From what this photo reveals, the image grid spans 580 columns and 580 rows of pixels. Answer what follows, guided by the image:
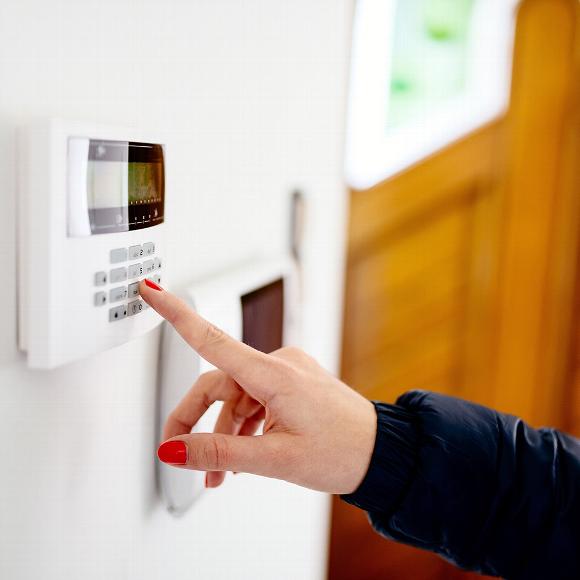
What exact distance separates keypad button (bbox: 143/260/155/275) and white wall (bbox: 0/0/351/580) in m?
0.09

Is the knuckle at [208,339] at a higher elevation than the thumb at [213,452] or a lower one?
higher

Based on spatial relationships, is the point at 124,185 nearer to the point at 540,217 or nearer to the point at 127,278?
the point at 127,278

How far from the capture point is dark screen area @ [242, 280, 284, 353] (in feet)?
2.76

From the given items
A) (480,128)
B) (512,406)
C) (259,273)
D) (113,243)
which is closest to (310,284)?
(259,273)

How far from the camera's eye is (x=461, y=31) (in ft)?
5.73

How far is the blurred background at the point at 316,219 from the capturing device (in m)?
0.52

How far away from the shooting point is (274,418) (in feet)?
1.91

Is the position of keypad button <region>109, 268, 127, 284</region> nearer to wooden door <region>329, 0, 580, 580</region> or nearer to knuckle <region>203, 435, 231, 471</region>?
knuckle <region>203, 435, 231, 471</region>

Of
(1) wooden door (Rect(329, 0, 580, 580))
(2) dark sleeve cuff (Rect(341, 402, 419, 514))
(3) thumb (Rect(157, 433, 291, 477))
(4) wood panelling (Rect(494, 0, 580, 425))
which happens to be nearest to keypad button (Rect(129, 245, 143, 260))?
(3) thumb (Rect(157, 433, 291, 477))

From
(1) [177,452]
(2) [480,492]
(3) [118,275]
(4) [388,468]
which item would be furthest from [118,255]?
(2) [480,492]

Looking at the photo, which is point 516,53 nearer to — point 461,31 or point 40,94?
point 461,31

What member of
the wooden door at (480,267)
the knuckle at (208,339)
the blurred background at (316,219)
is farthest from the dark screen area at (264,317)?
the wooden door at (480,267)

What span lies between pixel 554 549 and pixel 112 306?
0.51 meters

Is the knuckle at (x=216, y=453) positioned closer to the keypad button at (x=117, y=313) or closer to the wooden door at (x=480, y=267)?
the keypad button at (x=117, y=313)
